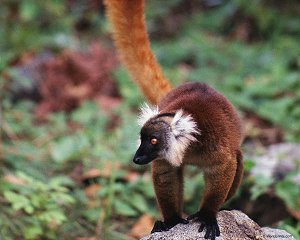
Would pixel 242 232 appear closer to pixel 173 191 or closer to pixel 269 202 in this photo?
pixel 173 191

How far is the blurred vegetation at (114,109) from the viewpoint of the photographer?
561cm

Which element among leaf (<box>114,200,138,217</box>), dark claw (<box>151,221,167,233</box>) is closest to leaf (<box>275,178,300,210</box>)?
leaf (<box>114,200,138,217</box>)

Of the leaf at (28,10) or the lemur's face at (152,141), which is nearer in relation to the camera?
the lemur's face at (152,141)

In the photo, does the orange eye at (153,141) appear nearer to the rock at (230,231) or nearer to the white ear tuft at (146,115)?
the white ear tuft at (146,115)

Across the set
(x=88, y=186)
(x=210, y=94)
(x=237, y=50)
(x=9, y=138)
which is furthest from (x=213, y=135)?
(x=237, y=50)

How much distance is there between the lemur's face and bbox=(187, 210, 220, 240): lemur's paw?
0.54 metres

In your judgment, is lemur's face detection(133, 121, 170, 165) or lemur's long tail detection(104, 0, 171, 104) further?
lemur's long tail detection(104, 0, 171, 104)

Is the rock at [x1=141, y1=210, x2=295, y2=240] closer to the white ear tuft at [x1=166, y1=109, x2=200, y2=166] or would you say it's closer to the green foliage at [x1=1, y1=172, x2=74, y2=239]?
the white ear tuft at [x1=166, y1=109, x2=200, y2=166]

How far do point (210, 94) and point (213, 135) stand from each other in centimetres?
43

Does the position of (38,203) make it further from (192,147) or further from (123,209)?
(192,147)

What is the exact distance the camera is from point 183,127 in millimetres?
3902

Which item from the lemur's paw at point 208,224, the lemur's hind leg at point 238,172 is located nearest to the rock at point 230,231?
the lemur's paw at point 208,224

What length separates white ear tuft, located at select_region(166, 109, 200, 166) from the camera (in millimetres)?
3908

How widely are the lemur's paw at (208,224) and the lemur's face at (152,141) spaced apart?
1.77 ft
